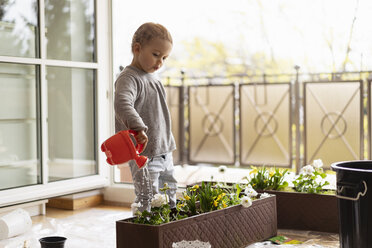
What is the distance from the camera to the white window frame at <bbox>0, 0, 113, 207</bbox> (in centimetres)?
292

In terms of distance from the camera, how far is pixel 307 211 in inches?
101

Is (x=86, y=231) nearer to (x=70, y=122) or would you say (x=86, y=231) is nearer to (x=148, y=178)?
(x=148, y=178)

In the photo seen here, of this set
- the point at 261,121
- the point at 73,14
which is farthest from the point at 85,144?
the point at 261,121

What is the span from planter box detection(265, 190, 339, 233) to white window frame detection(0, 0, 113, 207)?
129 cm

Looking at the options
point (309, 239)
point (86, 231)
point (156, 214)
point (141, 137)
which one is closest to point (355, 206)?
point (309, 239)

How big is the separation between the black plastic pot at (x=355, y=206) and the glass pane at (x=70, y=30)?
6.37 feet

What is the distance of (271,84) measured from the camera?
16.6 ft

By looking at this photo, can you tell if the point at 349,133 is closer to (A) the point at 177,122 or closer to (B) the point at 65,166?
(A) the point at 177,122

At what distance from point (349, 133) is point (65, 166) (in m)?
2.61

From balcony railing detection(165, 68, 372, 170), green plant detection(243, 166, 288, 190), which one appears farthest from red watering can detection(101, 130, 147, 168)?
balcony railing detection(165, 68, 372, 170)

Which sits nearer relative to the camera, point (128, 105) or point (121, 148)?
point (121, 148)

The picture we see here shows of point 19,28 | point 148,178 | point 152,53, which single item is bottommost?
point 148,178

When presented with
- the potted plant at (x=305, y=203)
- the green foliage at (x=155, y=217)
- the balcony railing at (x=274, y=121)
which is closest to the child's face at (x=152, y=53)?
the green foliage at (x=155, y=217)

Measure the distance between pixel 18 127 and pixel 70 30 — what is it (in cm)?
76
